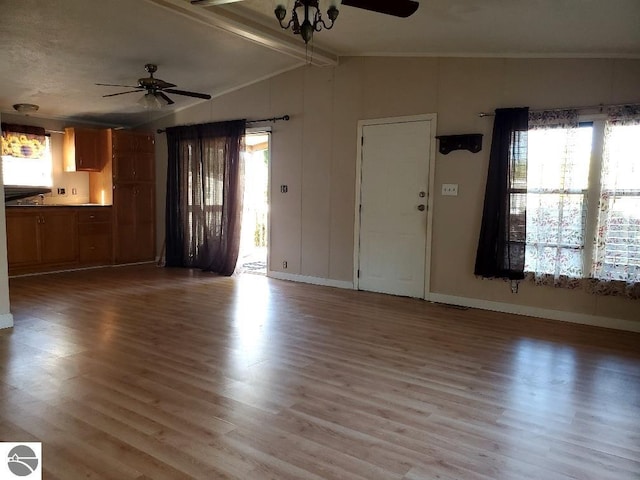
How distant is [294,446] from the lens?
214 cm

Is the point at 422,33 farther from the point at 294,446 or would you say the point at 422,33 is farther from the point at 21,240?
the point at 21,240

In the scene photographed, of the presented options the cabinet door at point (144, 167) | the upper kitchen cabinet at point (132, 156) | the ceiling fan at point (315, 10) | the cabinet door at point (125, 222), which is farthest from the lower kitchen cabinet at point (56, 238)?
the ceiling fan at point (315, 10)

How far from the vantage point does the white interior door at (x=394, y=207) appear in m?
5.21

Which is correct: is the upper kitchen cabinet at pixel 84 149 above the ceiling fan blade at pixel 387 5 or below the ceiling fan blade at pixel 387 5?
below

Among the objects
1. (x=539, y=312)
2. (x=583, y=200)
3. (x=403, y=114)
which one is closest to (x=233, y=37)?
(x=403, y=114)

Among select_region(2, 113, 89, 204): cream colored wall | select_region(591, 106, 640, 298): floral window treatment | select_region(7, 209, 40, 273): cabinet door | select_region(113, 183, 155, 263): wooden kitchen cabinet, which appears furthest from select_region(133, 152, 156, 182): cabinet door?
select_region(591, 106, 640, 298): floral window treatment

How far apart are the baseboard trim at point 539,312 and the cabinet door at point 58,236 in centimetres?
521

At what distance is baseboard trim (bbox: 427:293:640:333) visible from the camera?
4.18m

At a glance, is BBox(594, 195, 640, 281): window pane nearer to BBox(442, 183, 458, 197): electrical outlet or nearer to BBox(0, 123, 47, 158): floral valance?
BBox(442, 183, 458, 197): electrical outlet

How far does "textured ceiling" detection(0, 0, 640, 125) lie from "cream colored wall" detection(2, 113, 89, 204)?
93 cm

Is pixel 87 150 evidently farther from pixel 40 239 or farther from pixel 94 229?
pixel 40 239

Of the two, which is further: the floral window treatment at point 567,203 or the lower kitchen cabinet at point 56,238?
the lower kitchen cabinet at point 56,238

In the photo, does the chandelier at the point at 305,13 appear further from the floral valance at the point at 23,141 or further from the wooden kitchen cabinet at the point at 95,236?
the floral valance at the point at 23,141

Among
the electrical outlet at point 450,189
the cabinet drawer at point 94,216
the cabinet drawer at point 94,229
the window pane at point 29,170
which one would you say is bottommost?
the cabinet drawer at point 94,229
